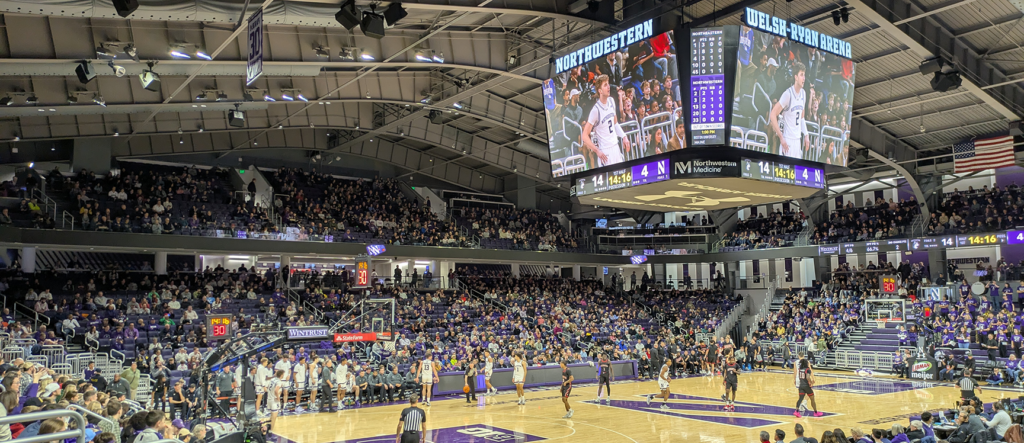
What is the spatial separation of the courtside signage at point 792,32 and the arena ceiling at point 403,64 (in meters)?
1.31

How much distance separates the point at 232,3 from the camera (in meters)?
17.9

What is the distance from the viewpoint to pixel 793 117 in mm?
19812

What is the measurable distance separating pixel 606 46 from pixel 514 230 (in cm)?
2766

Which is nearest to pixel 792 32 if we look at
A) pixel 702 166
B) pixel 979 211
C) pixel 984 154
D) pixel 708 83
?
pixel 708 83

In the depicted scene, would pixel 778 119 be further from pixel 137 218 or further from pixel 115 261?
pixel 115 261

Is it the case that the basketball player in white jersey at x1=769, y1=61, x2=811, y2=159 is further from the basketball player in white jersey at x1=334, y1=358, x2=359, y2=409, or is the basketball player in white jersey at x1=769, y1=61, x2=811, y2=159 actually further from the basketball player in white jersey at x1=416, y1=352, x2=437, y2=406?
the basketball player in white jersey at x1=334, y1=358, x2=359, y2=409

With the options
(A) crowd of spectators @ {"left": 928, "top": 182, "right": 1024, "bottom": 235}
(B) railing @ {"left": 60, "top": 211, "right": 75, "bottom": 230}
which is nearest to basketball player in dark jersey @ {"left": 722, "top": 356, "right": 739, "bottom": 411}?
(B) railing @ {"left": 60, "top": 211, "right": 75, "bottom": 230}

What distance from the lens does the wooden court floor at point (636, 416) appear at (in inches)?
686

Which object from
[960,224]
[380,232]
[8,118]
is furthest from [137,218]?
[960,224]

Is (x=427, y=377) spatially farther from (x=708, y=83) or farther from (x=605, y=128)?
(x=708, y=83)

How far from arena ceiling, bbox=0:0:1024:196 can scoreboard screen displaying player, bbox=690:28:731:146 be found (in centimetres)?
76

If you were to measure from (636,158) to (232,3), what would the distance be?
10916mm

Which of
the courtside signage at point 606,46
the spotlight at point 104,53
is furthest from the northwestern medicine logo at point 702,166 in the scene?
the spotlight at point 104,53

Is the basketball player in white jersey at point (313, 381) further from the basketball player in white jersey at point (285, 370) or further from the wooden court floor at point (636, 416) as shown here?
the wooden court floor at point (636, 416)
